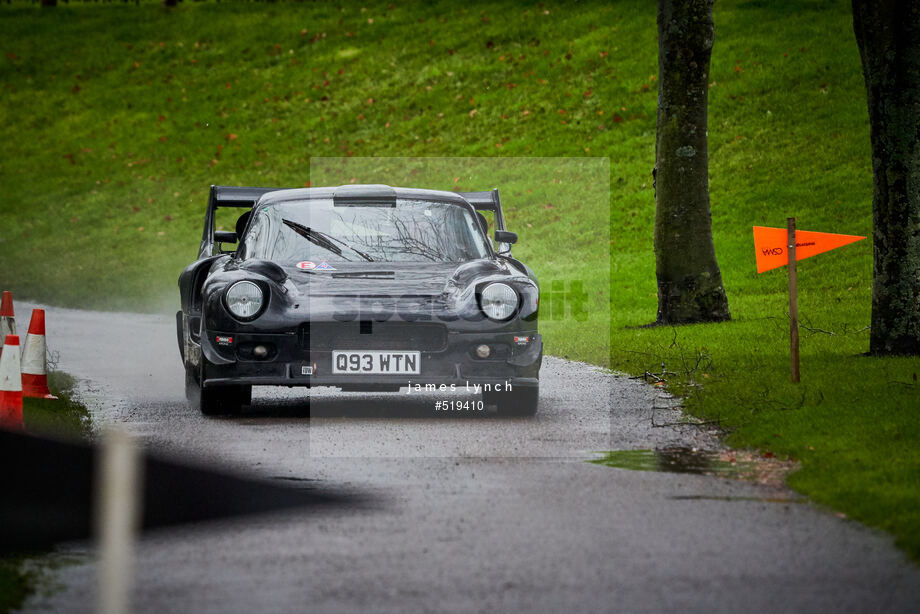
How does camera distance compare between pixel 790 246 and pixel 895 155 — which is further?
pixel 895 155

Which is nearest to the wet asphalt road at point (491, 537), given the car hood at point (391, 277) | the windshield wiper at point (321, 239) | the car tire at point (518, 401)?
the car tire at point (518, 401)

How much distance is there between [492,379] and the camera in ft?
32.3

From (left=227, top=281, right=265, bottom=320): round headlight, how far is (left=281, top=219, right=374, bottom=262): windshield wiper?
94cm

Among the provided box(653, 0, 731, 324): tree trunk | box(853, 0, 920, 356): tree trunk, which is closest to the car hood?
box(853, 0, 920, 356): tree trunk

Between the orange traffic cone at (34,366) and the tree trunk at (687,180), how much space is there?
8.22 meters

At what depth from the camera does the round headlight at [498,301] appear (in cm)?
991

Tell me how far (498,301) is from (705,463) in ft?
7.58

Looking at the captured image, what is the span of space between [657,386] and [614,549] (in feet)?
20.1

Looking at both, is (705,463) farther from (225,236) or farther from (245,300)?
(225,236)

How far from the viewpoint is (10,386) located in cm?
956

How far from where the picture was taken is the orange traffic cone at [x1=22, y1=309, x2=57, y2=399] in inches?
424

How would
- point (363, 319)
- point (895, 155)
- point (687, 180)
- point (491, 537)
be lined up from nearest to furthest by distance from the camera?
point (491, 537), point (363, 319), point (895, 155), point (687, 180)

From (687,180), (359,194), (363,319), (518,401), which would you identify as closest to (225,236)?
(359,194)

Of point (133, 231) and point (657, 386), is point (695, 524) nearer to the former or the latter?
point (657, 386)
